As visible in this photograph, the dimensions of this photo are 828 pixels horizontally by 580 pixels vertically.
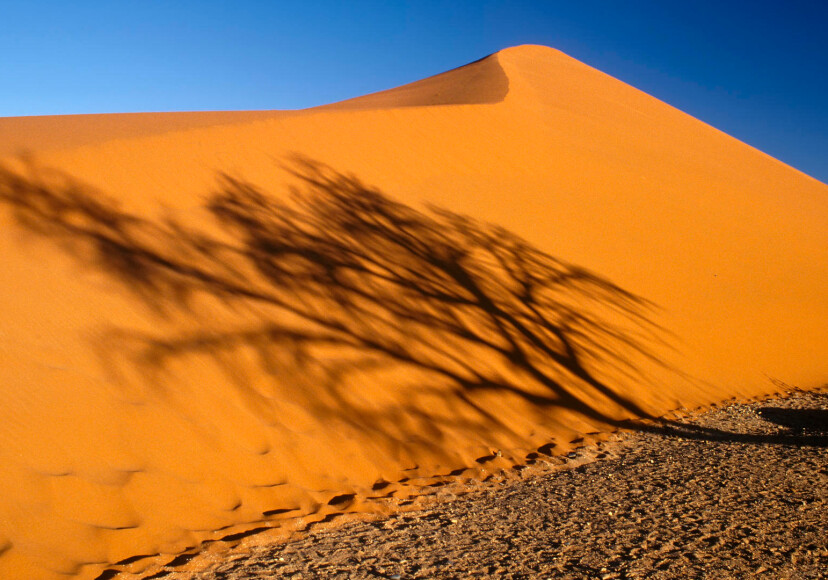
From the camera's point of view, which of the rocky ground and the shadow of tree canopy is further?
the shadow of tree canopy

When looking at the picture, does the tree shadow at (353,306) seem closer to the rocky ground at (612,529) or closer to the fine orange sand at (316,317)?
the fine orange sand at (316,317)

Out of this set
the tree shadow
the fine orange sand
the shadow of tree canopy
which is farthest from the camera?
the shadow of tree canopy

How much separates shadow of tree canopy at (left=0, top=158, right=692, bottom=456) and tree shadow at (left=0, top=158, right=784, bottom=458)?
0.02m

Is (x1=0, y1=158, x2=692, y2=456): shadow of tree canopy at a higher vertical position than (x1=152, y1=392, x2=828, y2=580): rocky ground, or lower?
higher

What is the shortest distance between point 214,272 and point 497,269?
3.51 m

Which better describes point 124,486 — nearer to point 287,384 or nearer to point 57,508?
point 57,508

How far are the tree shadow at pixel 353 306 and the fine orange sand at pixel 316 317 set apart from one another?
0.09 ft

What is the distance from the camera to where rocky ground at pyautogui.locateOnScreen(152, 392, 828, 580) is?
A: 3154 mm

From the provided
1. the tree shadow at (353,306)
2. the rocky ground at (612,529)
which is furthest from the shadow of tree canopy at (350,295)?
the rocky ground at (612,529)

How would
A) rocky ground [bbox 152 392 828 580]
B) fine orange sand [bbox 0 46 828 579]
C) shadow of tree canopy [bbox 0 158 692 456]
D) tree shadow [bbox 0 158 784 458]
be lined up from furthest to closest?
shadow of tree canopy [bbox 0 158 692 456]
tree shadow [bbox 0 158 784 458]
fine orange sand [bbox 0 46 828 579]
rocky ground [bbox 152 392 828 580]

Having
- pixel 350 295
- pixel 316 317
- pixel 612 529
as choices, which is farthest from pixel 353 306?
pixel 612 529

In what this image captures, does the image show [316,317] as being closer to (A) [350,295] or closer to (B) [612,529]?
(A) [350,295]

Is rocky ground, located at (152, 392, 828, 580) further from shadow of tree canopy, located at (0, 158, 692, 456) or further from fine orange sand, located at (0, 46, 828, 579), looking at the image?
shadow of tree canopy, located at (0, 158, 692, 456)

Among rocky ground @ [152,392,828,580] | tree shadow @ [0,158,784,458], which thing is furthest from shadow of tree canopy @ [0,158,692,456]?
rocky ground @ [152,392,828,580]
